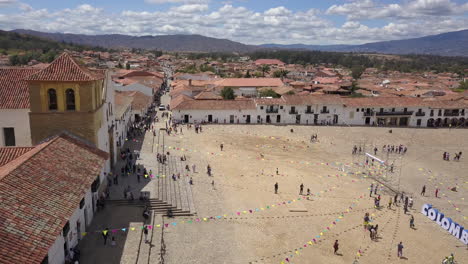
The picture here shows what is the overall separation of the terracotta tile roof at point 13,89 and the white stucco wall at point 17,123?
0.31 metres

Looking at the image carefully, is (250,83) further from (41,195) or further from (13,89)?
(41,195)

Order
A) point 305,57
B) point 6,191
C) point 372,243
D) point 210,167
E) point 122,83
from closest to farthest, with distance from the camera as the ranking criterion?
point 6,191, point 372,243, point 210,167, point 122,83, point 305,57

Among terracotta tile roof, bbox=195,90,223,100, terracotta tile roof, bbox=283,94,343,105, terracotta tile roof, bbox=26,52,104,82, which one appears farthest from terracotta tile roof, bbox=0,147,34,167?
terracotta tile roof, bbox=195,90,223,100

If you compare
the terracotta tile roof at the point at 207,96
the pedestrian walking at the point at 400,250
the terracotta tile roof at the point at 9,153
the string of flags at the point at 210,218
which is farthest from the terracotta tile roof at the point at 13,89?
the terracotta tile roof at the point at 207,96

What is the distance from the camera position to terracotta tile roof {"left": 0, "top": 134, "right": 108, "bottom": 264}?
9602 millimetres

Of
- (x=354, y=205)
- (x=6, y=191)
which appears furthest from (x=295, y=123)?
(x=6, y=191)

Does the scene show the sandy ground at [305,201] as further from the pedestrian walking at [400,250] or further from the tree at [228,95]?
the tree at [228,95]

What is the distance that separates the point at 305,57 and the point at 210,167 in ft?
574

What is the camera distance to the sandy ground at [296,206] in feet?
50.8

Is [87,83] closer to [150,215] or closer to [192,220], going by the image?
[150,215]

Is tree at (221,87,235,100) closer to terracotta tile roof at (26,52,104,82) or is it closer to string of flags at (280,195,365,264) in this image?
string of flags at (280,195,365,264)

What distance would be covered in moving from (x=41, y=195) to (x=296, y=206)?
1348 centimetres

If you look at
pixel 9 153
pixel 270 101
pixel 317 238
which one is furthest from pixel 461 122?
pixel 9 153

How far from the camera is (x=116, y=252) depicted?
14344 millimetres
